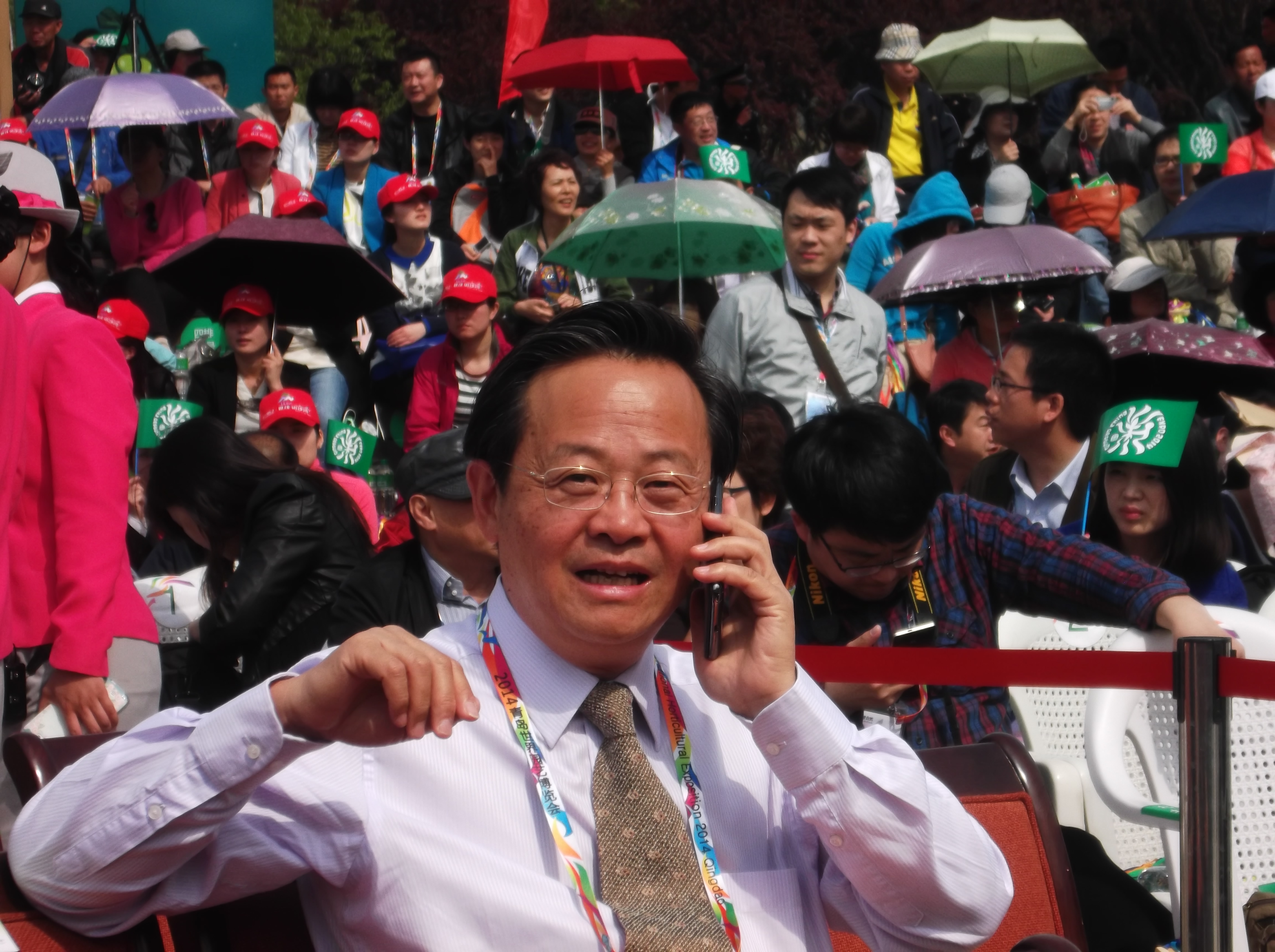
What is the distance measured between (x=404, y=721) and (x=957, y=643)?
222 cm

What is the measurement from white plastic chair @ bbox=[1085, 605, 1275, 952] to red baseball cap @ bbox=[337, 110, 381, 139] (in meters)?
7.31

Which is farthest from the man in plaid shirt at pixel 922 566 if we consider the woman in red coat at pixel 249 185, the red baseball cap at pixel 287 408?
the woman in red coat at pixel 249 185

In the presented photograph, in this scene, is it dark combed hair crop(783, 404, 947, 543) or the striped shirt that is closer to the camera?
dark combed hair crop(783, 404, 947, 543)

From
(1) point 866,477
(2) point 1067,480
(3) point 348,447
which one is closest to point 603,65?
(3) point 348,447

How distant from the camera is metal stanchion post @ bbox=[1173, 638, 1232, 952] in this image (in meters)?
3.02

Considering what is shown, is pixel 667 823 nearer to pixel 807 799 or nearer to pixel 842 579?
pixel 807 799

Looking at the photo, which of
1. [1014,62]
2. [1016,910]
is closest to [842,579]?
[1016,910]

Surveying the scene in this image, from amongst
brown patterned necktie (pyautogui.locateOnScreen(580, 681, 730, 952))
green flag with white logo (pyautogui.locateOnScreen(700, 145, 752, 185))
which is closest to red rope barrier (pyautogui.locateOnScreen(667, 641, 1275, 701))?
brown patterned necktie (pyautogui.locateOnScreen(580, 681, 730, 952))

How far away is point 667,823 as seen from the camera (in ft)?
7.80

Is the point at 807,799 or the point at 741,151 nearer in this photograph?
the point at 807,799

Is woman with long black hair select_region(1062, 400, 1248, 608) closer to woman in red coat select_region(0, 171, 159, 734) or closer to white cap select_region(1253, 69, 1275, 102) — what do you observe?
woman in red coat select_region(0, 171, 159, 734)

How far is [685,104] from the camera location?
429 inches

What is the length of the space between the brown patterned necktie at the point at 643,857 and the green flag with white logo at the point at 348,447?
16.5ft

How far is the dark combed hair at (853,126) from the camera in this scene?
10.7 m
